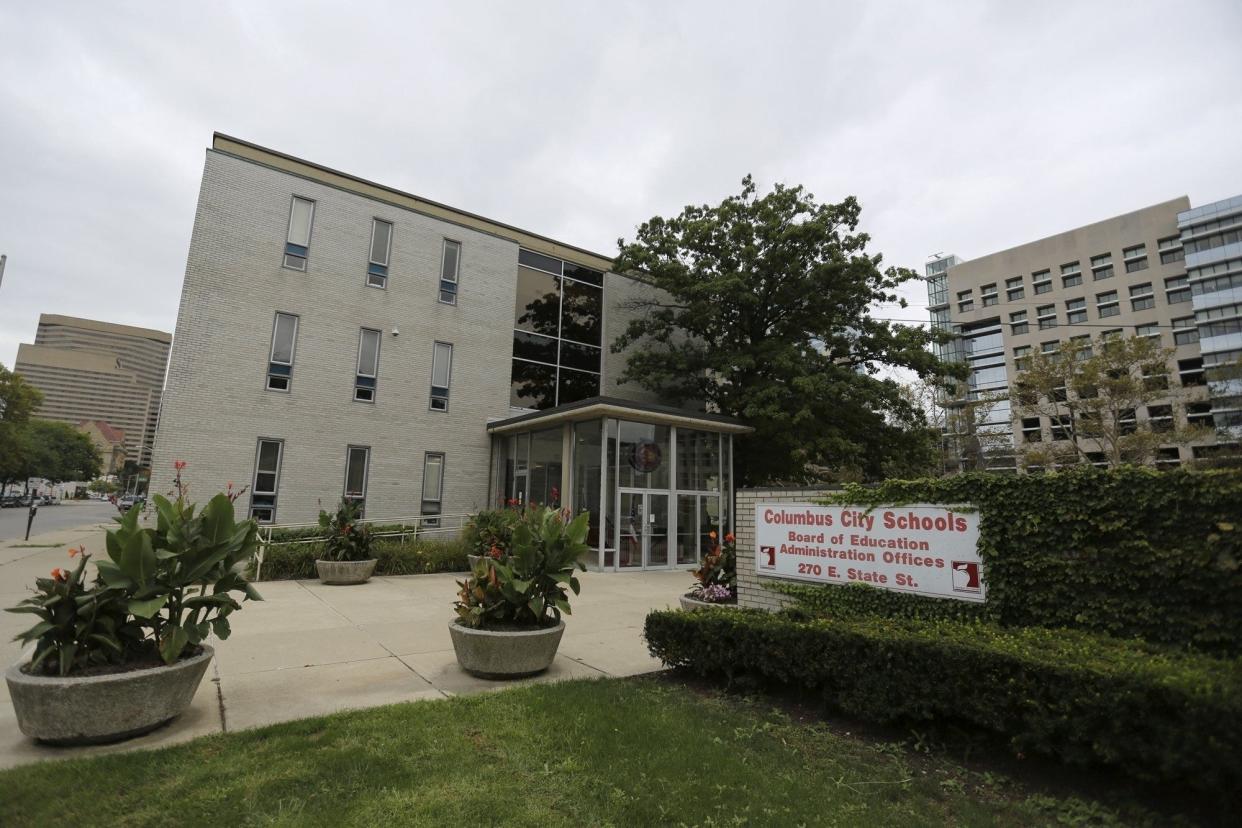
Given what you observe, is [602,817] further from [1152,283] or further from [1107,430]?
[1152,283]

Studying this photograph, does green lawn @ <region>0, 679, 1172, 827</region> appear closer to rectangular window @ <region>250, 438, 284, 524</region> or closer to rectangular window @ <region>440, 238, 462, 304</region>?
rectangular window @ <region>250, 438, 284, 524</region>

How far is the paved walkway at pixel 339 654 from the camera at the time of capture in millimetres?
4578

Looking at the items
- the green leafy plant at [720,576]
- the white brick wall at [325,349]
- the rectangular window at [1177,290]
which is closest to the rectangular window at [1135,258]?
the rectangular window at [1177,290]

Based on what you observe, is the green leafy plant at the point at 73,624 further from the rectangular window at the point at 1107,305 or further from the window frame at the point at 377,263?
the rectangular window at the point at 1107,305

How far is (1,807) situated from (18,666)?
1466 mm

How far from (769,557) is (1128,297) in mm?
72280

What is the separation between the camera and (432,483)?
18.8 metres

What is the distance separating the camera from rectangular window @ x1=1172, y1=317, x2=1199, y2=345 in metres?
55.6

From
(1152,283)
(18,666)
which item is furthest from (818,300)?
(1152,283)

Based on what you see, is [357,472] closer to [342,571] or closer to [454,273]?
[342,571]

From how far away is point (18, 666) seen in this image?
4.07 metres

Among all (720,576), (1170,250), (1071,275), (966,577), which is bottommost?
(720,576)

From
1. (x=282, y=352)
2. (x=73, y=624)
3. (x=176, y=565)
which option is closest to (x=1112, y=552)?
(x=176, y=565)

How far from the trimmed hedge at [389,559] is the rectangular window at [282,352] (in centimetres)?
578
